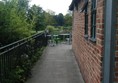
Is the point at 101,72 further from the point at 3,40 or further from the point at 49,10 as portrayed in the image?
the point at 49,10

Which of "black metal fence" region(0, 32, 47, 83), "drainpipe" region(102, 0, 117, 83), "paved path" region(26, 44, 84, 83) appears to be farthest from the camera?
"paved path" region(26, 44, 84, 83)

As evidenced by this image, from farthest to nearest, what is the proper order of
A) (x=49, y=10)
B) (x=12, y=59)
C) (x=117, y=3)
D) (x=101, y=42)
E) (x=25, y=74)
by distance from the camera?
1. (x=49, y=10)
2. (x=25, y=74)
3. (x=12, y=59)
4. (x=101, y=42)
5. (x=117, y=3)

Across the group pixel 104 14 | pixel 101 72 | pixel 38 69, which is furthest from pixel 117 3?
pixel 38 69

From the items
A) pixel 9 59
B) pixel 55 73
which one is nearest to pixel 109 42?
pixel 9 59

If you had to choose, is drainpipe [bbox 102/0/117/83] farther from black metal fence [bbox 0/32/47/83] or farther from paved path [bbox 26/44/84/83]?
paved path [bbox 26/44/84/83]

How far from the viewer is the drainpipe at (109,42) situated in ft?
14.0

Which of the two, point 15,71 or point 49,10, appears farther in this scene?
point 49,10

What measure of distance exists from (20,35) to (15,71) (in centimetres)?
427

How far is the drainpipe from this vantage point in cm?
425

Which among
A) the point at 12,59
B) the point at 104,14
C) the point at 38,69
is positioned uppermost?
the point at 104,14

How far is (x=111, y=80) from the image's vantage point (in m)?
4.41

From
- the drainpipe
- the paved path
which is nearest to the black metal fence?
the paved path

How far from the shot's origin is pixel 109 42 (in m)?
4.30

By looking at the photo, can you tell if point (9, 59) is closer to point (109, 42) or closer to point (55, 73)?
point (55, 73)
